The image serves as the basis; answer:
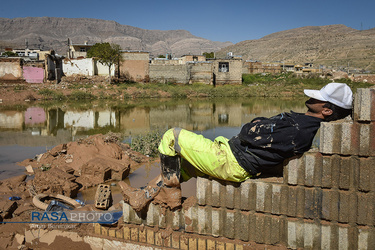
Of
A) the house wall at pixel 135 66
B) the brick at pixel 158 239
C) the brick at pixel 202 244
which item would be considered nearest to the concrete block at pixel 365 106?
the brick at pixel 202 244

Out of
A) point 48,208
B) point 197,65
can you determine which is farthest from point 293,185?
point 197,65

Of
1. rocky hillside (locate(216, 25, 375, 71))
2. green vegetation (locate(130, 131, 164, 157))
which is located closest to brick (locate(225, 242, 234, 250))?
green vegetation (locate(130, 131, 164, 157))

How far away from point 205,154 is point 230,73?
123 feet

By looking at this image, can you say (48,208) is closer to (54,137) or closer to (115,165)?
(115,165)

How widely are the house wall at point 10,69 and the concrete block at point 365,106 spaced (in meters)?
35.9

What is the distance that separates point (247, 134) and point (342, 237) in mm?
1359

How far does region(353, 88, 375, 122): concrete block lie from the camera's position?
2848mm

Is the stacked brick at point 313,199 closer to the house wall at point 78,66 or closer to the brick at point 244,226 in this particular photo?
the brick at point 244,226

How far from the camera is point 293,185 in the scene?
123 inches

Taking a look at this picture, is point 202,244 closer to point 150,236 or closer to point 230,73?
point 150,236

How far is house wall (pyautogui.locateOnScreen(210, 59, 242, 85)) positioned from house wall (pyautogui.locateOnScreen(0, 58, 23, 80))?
22192 mm

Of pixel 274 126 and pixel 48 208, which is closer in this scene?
pixel 274 126

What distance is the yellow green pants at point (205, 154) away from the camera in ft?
10.5

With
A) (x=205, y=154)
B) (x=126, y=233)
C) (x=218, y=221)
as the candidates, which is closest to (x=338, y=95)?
(x=205, y=154)
